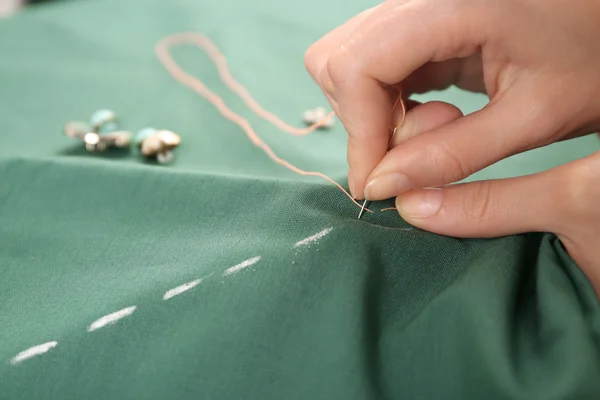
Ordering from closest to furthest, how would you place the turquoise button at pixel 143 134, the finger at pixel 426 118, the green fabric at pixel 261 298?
the green fabric at pixel 261 298 < the finger at pixel 426 118 < the turquoise button at pixel 143 134

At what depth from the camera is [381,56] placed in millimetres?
646

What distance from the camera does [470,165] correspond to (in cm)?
67

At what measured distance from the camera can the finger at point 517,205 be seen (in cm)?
63

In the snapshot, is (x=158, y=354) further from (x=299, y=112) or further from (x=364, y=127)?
(x=299, y=112)

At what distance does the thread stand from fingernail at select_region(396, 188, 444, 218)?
0.25 m

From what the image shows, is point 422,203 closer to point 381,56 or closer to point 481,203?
point 481,203

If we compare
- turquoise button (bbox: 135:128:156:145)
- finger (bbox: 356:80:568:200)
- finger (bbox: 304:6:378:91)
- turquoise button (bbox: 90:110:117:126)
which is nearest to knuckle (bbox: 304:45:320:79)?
finger (bbox: 304:6:378:91)

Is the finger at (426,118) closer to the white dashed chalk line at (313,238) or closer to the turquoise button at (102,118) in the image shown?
the white dashed chalk line at (313,238)

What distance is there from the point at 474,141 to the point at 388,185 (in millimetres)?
115

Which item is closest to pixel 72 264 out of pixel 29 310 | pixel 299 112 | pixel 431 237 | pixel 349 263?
pixel 29 310

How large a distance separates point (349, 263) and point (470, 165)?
0.19m

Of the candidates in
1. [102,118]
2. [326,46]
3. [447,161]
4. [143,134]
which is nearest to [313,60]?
[326,46]

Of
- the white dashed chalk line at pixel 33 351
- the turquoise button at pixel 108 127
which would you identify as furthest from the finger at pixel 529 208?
the turquoise button at pixel 108 127

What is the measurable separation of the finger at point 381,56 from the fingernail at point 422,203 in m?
0.06
